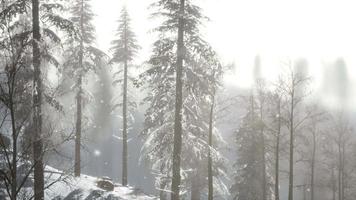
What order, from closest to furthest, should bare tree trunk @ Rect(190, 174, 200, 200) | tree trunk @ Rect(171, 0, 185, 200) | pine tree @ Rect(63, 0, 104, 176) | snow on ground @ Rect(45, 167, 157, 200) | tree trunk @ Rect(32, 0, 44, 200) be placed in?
tree trunk @ Rect(32, 0, 44, 200) → tree trunk @ Rect(171, 0, 185, 200) → snow on ground @ Rect(45, 167, 157, 200) → pine tree @ Rect(63, 0, 104, 176) → bare tree trunk @ Rect(190, 174, 200, 200)

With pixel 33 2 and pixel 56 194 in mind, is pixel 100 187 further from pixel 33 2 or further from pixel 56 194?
pixel 33 2

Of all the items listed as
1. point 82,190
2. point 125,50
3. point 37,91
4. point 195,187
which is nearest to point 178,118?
point 37,91

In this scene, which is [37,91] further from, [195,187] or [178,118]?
[195,187]

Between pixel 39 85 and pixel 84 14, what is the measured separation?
13932mm

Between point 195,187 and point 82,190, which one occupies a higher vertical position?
point 82,190

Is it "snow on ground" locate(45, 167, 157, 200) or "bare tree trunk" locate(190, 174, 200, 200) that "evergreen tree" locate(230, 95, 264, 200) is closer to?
"bare tree trunk" locate(190, 174, 200, 200)

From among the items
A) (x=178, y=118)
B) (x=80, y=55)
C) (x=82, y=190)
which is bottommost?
(x=82, y=190)

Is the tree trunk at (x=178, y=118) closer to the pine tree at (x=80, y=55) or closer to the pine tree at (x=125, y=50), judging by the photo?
the pine tree at (x=80, y=55)

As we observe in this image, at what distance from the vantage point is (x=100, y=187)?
82.5 ft

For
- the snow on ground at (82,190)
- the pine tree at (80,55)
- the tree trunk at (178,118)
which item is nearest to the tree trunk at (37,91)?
the snow on ground at (82,190)

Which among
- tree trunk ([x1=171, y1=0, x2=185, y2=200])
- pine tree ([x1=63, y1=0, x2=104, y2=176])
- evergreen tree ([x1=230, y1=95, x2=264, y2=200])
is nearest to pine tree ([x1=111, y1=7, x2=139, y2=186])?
pine tree ([x1=63, y1=0, x2=104, y2=176])

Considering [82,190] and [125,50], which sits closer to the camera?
[82,190]

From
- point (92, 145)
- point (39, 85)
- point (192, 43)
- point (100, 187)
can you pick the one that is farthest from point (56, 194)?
point (92, 145)

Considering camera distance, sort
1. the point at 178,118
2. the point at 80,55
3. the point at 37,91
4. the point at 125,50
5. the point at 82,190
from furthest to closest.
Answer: the point at 125,50, the point at 80,55, the point at 82,190, the point at 178,118, the point at 37,91
